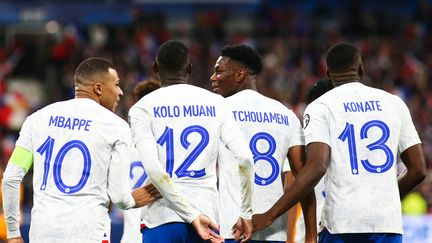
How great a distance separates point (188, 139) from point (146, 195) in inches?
Result: 20.2

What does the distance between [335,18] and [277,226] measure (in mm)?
17504

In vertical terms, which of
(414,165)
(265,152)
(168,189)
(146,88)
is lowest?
(168,189)

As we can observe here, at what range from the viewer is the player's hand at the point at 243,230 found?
24.1ft

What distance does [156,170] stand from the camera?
7078 millimetres

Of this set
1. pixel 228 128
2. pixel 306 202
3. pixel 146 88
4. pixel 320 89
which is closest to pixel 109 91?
pixel 228 128

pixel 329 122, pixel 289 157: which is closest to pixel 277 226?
pixel 289 157

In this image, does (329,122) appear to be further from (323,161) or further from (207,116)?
(207,116)

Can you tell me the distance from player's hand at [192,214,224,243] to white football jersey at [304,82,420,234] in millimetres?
863

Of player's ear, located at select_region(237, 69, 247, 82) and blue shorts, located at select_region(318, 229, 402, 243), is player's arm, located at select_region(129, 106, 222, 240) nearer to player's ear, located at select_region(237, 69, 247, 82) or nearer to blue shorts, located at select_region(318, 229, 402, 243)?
blue shorts, located at select_region(318, 229, 402, 243)

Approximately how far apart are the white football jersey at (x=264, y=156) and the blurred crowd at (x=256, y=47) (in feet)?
40.3

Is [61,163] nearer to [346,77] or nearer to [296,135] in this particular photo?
[296,135]

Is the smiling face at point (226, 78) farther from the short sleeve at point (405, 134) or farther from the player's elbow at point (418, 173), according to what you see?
the player's elbow at point (418, 173)

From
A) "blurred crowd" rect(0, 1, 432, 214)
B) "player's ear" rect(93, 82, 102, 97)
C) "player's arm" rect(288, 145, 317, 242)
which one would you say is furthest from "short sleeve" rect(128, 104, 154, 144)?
"blurred crowd" rect(0, 1, 432, 214)

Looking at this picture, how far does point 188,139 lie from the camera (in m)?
7.29
